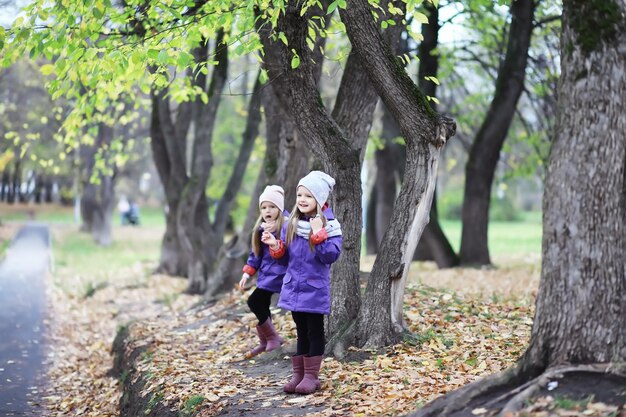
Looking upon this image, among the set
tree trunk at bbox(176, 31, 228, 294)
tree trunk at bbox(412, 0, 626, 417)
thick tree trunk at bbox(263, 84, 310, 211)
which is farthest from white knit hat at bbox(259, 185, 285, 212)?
tree trunk at bbox(176, 31, 228, 294)

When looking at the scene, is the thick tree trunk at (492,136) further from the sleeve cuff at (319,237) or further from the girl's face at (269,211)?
the sleeve cuff at (319,237)

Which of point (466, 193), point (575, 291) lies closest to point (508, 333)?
point (575, 291)

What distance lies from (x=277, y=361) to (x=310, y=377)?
1.55 metres

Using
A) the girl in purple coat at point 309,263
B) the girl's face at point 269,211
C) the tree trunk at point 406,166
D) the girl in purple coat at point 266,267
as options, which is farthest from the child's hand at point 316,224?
the tree trunk at point 406,166

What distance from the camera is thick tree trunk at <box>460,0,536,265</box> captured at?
1639cm

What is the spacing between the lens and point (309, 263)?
6.61 m

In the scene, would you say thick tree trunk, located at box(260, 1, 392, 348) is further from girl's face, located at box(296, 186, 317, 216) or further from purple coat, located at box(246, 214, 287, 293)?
girl's face, located at box(296, 186, 317, 216)

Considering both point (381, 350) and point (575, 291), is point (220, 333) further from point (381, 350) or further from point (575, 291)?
point (575, 291)

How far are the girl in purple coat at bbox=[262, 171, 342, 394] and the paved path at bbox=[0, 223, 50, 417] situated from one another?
3482 millimetres

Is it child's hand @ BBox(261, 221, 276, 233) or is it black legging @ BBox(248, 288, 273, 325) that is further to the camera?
black legging @ BBox(248, 288, 273, 325)

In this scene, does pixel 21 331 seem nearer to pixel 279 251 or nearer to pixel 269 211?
pixel 269 211

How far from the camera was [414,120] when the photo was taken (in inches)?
294

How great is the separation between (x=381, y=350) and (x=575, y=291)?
2957mm

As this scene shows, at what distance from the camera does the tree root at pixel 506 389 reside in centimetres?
507
